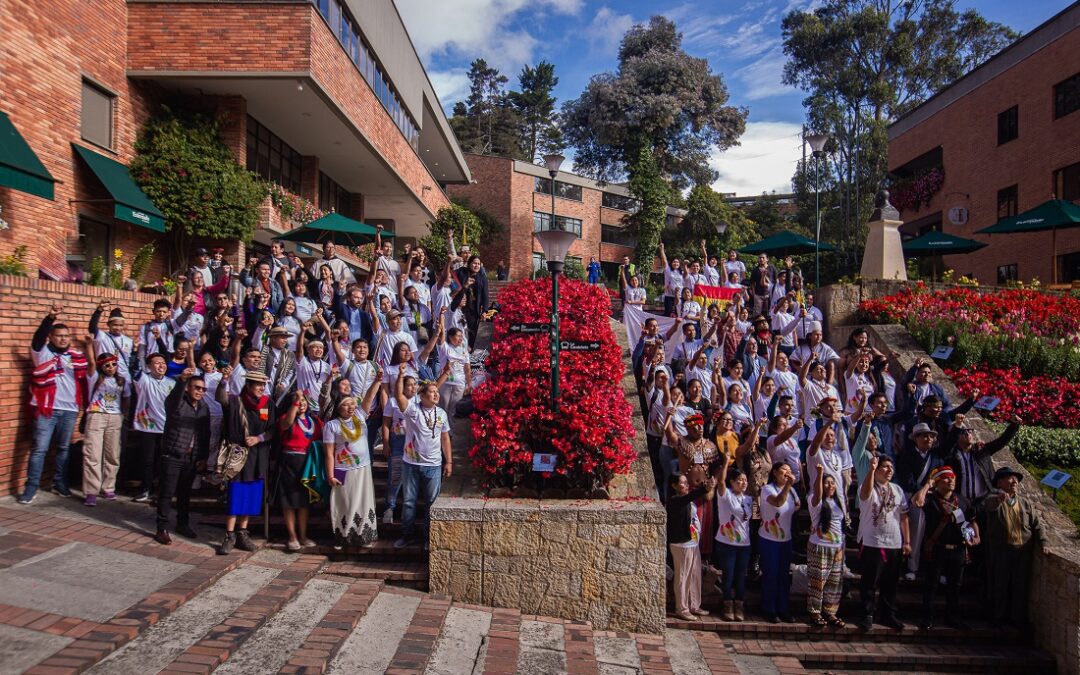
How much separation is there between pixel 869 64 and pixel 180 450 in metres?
39.5

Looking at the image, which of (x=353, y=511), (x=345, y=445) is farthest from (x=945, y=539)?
(x=345, y=445)

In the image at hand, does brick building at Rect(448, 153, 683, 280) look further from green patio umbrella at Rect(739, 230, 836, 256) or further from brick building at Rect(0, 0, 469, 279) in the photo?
green patio umbrella at Rect(739, 230, 836, 256)

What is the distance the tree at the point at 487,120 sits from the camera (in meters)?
57.1

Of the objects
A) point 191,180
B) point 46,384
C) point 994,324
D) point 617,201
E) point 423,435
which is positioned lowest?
point 423,435

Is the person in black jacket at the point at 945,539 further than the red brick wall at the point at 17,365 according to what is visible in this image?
No

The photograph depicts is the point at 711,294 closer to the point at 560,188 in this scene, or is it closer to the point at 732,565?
the point at 732,565

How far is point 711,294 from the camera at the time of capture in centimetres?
1351

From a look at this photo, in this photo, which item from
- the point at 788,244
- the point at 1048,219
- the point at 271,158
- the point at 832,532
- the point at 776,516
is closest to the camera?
the point at 832,532

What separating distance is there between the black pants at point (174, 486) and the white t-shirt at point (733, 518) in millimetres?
5257

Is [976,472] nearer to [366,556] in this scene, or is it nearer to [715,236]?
[366,556]

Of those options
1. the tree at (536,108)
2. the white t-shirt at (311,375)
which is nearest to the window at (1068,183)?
the white t-shirt at (311,375)

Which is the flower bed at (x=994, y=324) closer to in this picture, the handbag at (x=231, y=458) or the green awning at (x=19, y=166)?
the handbag at (x=231, y=458)

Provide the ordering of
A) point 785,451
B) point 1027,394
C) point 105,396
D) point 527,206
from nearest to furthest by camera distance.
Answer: point 105,396 < point 785,451 < point 1027,394 < point 527,206

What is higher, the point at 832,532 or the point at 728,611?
the point at 832,532
